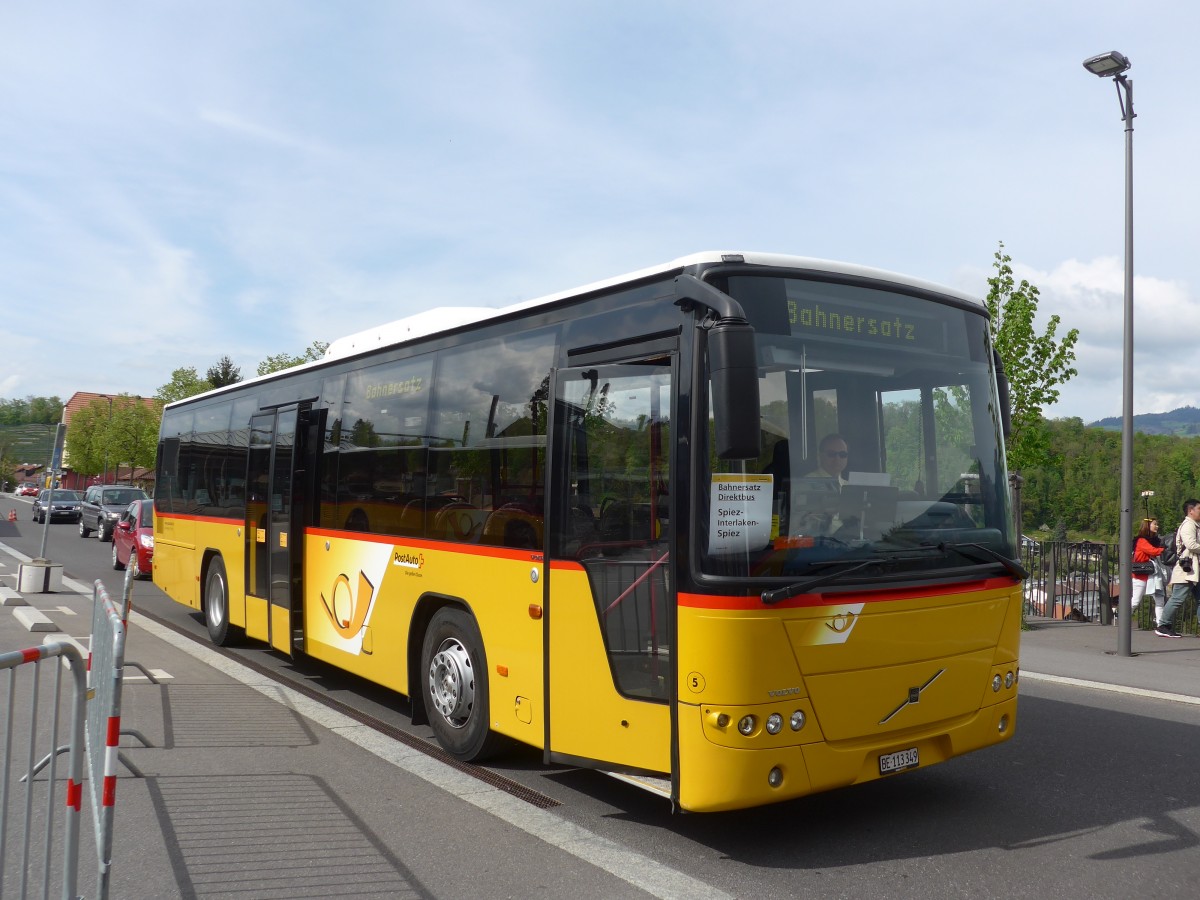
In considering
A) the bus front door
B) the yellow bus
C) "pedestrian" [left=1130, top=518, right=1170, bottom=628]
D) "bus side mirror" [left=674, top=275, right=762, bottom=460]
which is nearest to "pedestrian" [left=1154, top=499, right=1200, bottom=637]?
"pedestrian" [left=1130, top=518, right=1170, bottom=628]

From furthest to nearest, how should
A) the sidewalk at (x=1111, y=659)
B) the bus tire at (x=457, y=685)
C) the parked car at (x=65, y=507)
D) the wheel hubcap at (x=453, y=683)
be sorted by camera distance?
1. the parked car at (x=65, y=507)
2. the sidewalk at (x=1111, y=659)
3. the wheel hubcap at (x=453, y=683)
4. the bus tire at (x=457, y=685)

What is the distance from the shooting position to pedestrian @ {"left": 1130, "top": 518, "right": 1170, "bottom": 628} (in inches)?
608

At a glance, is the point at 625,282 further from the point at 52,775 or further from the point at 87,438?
the point at 87,438

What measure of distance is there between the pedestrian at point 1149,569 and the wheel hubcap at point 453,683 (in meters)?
12.0

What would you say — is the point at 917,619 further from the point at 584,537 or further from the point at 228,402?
the point at 228,402

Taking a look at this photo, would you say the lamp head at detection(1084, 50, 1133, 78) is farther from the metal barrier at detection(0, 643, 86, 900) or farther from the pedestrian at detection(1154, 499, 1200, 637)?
the metal barrier at detection(0, 643, 86, 900)

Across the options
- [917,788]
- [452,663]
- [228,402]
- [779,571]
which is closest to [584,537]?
[779,571]

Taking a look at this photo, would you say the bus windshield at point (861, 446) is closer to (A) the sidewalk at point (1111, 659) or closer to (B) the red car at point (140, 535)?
(A) the sidewalk at point (1111, 659)

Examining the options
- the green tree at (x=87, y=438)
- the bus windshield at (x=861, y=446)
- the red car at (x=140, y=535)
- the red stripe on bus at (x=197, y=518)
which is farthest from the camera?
the green tree at (x=87, y=438)

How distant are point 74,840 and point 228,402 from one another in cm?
866

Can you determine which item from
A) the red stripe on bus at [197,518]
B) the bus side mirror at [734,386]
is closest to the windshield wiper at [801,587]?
the bus side mirror at [734,386]

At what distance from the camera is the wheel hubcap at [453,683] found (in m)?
6.87

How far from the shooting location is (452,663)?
6.99 m

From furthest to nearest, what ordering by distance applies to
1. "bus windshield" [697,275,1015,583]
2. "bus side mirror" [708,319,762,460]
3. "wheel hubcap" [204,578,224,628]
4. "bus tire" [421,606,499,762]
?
"wheel hubcap" [204,578,224,628]
"bus tire" [421,606,499,762]
"bus windshield" [697,275,1015,583]
"bus side mirror" [708,319,762,460]
